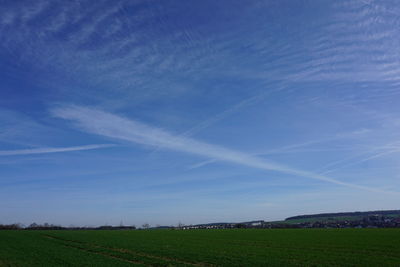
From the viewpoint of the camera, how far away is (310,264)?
80.9 ft

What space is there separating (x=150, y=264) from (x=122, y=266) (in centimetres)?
241

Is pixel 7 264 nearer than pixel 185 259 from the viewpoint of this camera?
Yes

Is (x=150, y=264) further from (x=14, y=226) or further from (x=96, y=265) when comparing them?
(x=14, y=226)

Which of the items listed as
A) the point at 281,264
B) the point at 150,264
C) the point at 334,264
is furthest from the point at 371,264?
the point at 150,264

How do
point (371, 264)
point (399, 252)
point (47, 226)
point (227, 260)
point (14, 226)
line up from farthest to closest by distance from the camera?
point (47, 226), point (14, 226), point (399, 252), point (227, 260), point (371, 264)

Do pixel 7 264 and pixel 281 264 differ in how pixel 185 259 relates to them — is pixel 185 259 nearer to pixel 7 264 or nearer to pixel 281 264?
pixel 281 264

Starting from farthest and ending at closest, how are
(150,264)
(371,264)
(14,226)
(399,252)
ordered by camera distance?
(14,226) < (399,252) < (150,264) < (371,264)

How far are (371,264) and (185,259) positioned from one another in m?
15.3

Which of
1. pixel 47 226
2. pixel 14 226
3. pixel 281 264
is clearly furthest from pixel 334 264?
pixel 47 226

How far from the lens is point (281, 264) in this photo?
2488cm

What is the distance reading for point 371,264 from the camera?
941 inches

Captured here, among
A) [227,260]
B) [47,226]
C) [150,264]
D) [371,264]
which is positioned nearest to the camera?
[371,264]

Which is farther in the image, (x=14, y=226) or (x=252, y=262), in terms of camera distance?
(x=14, y=226)

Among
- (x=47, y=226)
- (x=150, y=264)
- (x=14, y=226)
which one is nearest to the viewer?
(x=150, y=264)
